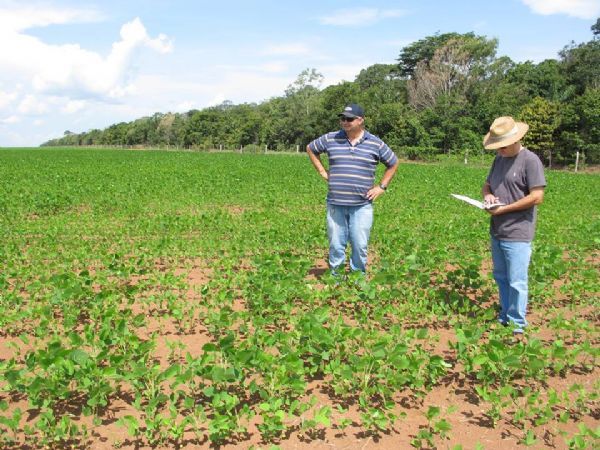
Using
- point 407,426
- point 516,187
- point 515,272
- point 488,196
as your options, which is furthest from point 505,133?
point 407,426

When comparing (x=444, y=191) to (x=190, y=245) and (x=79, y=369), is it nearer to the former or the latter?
(x=190, y=245)

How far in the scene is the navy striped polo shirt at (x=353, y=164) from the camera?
18.6 feet

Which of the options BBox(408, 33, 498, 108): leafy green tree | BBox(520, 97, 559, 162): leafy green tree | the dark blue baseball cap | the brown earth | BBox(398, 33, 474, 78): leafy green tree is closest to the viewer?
the brown earth

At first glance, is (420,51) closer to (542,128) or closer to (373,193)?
(542,128)

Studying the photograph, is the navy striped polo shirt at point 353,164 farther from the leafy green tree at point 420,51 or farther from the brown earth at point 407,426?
the leafy green tree at point 420,51

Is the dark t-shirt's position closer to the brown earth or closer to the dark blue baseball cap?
the brown earth

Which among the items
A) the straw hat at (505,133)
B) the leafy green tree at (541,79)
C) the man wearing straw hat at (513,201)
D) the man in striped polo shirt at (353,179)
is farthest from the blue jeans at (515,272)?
the leafy green tree at (541,79)

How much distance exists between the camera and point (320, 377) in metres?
3.99

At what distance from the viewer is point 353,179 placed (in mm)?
5695

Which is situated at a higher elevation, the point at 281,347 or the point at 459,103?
the point at 459,103

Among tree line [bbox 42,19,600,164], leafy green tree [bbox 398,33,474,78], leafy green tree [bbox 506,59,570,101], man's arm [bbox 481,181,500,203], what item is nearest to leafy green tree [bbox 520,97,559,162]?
tree line [bbox 42,19,600,164]

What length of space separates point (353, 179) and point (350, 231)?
0.61 meters

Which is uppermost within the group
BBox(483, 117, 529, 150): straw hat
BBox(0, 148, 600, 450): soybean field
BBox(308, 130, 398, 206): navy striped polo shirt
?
BBox(483, 117, 529, 150): straw hat

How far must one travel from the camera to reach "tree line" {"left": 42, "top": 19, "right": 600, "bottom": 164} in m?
37.9
